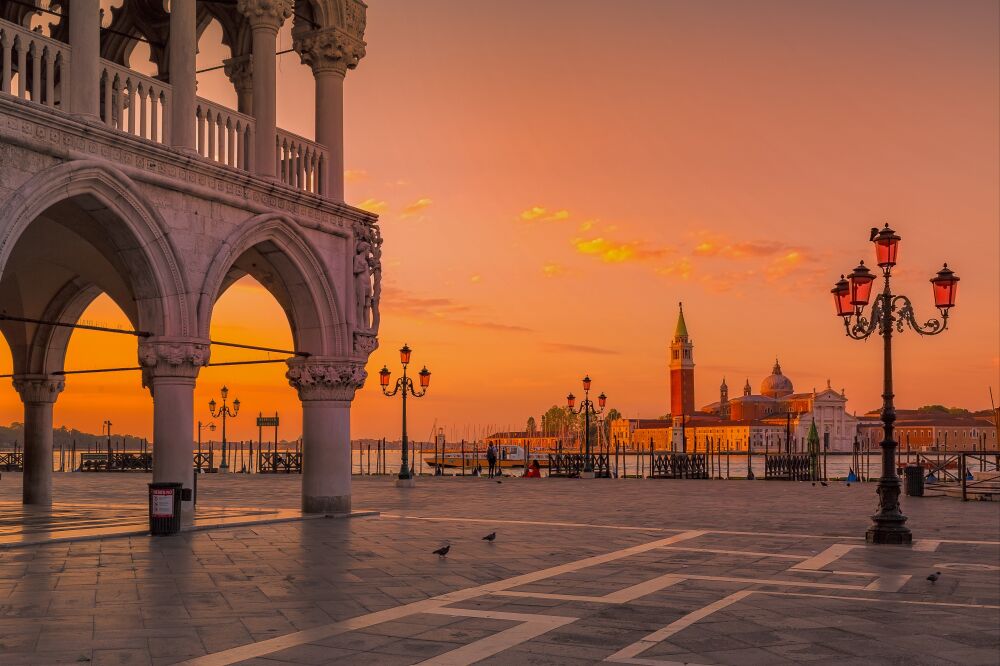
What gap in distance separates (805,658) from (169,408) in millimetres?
10336

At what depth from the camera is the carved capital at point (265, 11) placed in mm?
16328

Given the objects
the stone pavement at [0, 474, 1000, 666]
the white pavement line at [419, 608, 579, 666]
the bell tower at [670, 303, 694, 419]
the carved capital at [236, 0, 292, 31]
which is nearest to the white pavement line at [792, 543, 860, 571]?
the stone pavement at [0, 474, 1000, 666]

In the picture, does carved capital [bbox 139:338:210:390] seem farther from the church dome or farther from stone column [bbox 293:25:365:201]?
the church dome

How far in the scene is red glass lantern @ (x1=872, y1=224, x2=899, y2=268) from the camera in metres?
14.7

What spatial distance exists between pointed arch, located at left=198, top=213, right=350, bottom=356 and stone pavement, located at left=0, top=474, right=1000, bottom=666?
3.14 meters

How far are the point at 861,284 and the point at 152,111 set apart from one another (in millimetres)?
10320

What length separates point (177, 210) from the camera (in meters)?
14.6

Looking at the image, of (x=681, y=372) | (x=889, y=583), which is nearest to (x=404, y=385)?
(x=889, y=583)

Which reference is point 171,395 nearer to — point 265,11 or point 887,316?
point 265,11

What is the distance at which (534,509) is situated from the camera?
823 inches

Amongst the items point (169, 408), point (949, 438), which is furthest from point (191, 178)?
point (949, 438)

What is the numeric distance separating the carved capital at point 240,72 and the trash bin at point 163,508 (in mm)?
7896

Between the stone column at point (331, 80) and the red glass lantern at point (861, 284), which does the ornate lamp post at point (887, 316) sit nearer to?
the red glass lantern at point (861, 284)

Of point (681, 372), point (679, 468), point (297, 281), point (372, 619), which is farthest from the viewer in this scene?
point (681, 372)
